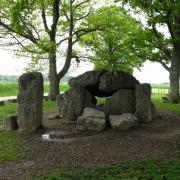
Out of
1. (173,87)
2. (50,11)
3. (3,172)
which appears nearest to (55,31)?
(50,11)

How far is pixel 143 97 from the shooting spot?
20203 millimetres

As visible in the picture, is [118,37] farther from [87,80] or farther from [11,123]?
[11,123]

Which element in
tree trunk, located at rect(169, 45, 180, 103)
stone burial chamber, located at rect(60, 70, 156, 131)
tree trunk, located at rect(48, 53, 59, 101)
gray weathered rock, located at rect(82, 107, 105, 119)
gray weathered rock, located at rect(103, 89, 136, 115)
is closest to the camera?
gray weathered rock, located at rect(82, 107, 105, 119)

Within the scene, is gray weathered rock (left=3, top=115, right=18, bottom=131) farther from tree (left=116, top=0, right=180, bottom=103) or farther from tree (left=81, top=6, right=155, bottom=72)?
tree (left=81, top=6, right=155, bottom=72)

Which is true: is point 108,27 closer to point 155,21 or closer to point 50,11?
point 50,11

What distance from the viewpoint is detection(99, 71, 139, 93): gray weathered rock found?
20.8 meters

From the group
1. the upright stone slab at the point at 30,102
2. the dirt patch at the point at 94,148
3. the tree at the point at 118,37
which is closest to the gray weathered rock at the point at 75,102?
the dirt patch at the point at 94,148

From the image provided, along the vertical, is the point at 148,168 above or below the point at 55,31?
below

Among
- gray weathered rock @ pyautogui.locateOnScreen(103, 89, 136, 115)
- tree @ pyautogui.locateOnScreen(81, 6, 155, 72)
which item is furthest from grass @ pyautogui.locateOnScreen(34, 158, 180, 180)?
tree @ pyautogui.locateOnScreen(81, 6, 155, 72)

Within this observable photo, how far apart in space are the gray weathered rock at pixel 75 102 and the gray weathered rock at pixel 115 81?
95 centimetres

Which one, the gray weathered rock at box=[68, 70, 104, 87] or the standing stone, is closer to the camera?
the standing stone

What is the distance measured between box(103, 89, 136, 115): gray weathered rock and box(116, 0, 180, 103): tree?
7.11 metres

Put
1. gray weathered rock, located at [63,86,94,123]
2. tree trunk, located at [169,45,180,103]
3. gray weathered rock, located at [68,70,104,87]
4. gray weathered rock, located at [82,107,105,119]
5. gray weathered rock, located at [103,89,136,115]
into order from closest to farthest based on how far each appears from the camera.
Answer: gray weathered rock, located at [82,107,105,119] < gray weathered rock, located at [103,89,136,115] < gray weathered rock, located at [63,86,94,123] < gray weathered rock, located at [68,70,104,87] < tree trunk, located at [169,45,180,103]

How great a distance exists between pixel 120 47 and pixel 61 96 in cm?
1677
